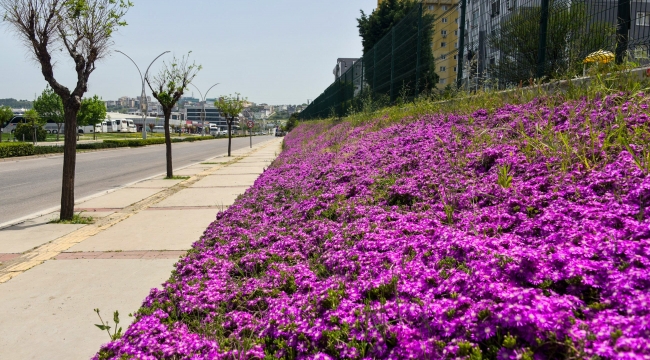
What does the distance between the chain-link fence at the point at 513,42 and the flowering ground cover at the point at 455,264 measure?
156cm

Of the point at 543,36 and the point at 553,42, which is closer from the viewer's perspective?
the point at 543,36

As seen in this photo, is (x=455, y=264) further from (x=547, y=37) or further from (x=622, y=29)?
(x=547, y=37)

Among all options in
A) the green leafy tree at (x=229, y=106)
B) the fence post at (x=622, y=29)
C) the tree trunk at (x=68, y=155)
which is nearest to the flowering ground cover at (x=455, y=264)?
the fence post at (x=622, y=29)

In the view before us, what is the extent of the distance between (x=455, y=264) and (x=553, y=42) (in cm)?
521

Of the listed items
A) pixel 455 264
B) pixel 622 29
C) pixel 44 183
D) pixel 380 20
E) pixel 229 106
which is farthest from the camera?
pixel 380 20

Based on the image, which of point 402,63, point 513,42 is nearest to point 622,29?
point 513,42

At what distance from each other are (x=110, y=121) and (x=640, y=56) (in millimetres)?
110903

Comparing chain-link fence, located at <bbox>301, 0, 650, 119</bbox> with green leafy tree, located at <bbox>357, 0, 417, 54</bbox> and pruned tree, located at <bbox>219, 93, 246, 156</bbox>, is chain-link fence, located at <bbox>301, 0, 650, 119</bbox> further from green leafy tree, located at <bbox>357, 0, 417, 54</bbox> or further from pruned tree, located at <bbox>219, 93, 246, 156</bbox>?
green leafy tree, located at <bbox>357, 0, 417, 54</bbox>

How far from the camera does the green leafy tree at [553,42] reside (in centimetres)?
572

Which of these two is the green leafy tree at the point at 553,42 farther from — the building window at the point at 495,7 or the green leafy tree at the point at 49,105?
the green leafy tree at the point at 49,105

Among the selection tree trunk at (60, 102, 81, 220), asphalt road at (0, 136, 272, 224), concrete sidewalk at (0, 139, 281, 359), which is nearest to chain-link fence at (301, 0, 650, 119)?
concrete sidewalk at (0, 139, 281, 359)

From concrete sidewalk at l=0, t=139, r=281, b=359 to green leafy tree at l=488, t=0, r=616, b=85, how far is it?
5.01 meters

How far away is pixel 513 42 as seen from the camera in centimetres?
716

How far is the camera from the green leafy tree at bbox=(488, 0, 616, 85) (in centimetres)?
572
